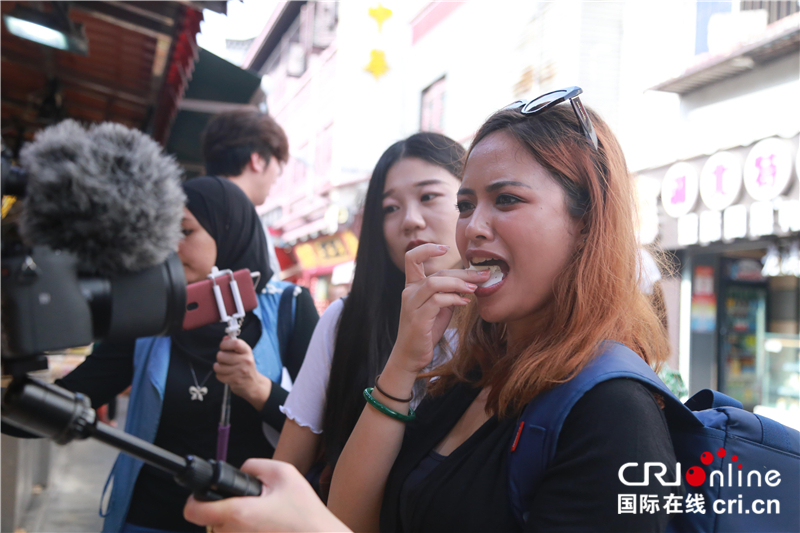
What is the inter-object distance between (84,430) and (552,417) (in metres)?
0.73

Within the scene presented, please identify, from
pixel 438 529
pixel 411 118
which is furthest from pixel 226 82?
pixel 411 118

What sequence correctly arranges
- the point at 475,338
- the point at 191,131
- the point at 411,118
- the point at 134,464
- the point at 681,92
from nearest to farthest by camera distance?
1. the point at 475,338
2. the point at 134,464
3. the point at 191,131
4. the point at 681,92
5. the point at 411,118

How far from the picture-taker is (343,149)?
55.2 feet

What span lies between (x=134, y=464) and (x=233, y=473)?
1.35 metres

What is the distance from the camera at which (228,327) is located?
180cm

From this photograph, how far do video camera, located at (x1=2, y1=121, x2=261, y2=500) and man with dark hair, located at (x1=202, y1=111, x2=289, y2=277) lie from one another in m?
1.85

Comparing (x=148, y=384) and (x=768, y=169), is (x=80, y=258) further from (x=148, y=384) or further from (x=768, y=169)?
(x=768, y=169)

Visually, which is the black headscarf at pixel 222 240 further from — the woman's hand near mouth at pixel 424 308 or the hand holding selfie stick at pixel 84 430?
the hand holding selfie stick at pixel 84 430

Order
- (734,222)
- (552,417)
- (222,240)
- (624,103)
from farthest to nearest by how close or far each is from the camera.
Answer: (624,103), (734,222), (222,240), (552,417)

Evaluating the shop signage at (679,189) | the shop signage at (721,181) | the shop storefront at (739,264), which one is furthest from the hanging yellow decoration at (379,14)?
the shop signage at (721,181)

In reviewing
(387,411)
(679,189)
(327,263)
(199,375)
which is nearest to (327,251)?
(327,263)

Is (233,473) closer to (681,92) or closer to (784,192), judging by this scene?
(784,192)

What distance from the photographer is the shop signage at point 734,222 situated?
6879mm

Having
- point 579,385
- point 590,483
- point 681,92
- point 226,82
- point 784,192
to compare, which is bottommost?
point 590,483
